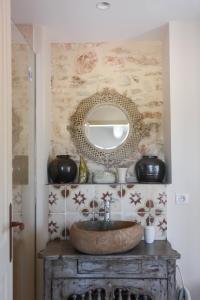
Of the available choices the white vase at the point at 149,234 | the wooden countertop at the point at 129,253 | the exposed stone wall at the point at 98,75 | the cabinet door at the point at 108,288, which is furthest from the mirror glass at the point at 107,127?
the cabinet door at the point at 108,288

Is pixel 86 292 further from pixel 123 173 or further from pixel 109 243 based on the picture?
pixel 123 173

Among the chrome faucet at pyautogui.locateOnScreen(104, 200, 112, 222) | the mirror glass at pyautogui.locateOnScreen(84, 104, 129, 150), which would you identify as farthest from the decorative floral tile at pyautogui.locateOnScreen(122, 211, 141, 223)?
the mirror glass at pyautogui.locateOnScreen(84, 104, 129, 150)

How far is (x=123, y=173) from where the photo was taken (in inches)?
118

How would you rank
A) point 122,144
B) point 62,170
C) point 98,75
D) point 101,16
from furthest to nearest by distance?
point 98,75, point 122,144, point 62,170, point 101,16

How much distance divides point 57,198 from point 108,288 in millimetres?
847

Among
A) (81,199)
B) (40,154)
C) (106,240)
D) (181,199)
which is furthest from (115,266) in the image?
(40,154)

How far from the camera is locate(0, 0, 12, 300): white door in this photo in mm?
1613

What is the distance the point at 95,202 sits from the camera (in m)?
2.91

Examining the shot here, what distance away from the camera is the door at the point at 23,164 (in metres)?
2.48

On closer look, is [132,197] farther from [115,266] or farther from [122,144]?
[115,266]

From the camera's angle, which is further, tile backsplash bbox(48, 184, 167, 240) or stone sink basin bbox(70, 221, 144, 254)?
tile backsplash bbox(48, 184, 167, 240)

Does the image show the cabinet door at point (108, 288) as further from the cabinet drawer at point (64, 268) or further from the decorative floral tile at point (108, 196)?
the decorative floral tile at point (108, 196)

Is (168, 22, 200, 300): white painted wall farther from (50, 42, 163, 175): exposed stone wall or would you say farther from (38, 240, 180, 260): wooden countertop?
(50, 42, 163, 175): exposed stone wall

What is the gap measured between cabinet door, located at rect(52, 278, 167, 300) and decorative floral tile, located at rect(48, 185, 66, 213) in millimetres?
640
